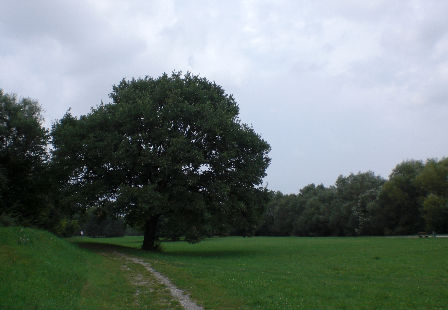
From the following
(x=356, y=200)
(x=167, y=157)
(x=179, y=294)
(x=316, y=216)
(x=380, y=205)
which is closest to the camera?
(x=179, y=294)

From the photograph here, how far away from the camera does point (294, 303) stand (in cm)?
1302

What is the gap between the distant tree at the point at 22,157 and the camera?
4000 cm

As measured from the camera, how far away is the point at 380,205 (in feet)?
299

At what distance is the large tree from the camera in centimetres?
3478

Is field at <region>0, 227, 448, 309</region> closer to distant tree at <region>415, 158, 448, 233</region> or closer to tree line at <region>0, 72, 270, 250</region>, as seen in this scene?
tree line at <region>0, 72, 270, 250</region>

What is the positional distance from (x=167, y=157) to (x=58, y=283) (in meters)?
19.8

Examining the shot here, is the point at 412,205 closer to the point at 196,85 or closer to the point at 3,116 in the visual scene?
the point at 196,85

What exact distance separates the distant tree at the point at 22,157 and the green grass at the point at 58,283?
Result: 20.4 meters

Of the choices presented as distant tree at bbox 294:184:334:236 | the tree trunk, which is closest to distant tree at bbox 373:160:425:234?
distant tree at bbox 294:184:334:236

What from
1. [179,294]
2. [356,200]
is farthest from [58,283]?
[356,200]

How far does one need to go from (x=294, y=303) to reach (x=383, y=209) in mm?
84811

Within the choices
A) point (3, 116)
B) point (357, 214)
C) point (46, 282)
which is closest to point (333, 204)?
point (357, 214)

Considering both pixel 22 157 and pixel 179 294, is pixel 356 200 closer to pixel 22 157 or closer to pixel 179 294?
pixel 22 157

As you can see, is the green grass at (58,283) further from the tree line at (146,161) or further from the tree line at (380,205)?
the tree line at (380,205)
